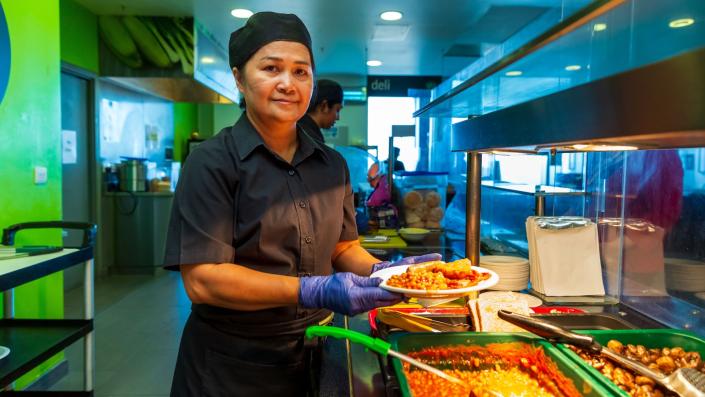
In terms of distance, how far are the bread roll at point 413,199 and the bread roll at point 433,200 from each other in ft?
0.19

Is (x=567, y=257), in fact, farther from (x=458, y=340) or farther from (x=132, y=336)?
(x=132, y=336)

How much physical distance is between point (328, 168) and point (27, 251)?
5.32 ft

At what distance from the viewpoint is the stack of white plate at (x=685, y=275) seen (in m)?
1.41

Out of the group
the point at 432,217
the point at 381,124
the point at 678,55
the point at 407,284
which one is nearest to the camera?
the point at 678,55

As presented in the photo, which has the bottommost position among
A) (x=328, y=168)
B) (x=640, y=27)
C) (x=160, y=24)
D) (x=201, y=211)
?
(x=201, y=211)

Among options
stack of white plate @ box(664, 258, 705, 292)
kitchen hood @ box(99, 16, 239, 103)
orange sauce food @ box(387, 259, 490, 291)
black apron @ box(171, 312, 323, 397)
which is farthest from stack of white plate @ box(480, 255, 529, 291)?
kitchen hood @ box(99, 16, 239, 103)

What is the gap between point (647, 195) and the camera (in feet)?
5.39

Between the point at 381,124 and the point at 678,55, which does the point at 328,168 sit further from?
the point at 381,124

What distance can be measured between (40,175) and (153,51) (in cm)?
290

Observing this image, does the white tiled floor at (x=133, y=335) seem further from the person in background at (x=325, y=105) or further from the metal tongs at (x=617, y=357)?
the metal tongs at (x=617, y=357)

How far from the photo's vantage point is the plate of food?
1.05 metres

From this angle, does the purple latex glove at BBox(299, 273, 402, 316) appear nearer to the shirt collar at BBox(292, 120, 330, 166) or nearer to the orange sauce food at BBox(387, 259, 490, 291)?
the orange sauce food at BBox(387, 259, 490, 291)

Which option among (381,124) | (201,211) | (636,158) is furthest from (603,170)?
(381,124)

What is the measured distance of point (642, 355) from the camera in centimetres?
109
